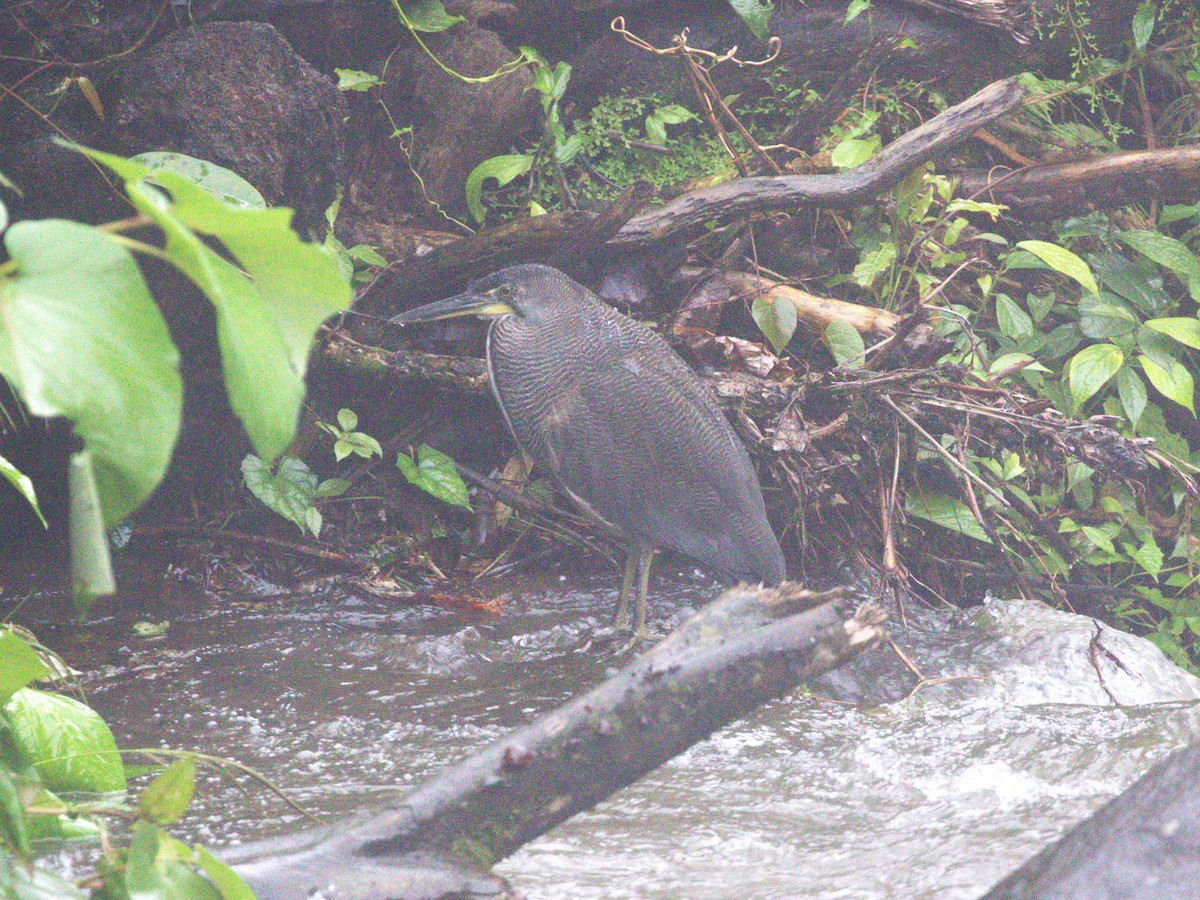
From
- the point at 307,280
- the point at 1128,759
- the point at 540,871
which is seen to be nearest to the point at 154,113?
the point at 540,871

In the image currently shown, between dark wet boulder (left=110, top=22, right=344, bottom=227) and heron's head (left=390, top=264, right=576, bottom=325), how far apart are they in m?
0.58

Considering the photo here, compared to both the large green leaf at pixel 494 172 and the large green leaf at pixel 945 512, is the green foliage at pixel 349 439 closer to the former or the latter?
the large green leaf at pixel 494 172

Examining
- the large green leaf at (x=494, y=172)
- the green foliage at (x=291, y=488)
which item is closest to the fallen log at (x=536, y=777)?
the green foliage at (x=291, y=488)

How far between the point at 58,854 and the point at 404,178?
2.89 metres

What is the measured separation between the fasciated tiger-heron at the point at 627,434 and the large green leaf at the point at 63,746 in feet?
6.59

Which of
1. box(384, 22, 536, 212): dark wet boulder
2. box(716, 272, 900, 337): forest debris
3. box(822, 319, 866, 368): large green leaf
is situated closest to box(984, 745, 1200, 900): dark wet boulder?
box(822, 319, 866, 368): large green leaf

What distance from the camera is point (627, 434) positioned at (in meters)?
3.29

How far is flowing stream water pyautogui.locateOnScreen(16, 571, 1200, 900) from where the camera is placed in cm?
186

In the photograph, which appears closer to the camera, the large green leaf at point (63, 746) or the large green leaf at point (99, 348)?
the large green leaf at point (99, 348)

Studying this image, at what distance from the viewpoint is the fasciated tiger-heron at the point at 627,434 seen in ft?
10.7

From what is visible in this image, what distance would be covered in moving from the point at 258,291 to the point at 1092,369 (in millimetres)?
3784

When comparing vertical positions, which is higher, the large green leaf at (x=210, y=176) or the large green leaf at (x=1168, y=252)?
the large green leaf at (x=210, y=176)

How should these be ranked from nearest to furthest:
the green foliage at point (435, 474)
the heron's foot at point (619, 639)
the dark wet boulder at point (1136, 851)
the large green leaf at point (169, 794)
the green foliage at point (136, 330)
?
the green foliage at point (136, 330) → the large green leaf at point (169, 794) → the dark wet boulder at point (1136, 851) → the heron's foot at point (619, 639) → the green foliage at point (435, 474)

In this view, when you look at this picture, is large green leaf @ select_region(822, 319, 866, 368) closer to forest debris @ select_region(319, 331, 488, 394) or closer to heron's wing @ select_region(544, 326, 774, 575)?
heron's wing @ select_region(544, 326, 774, 575)
